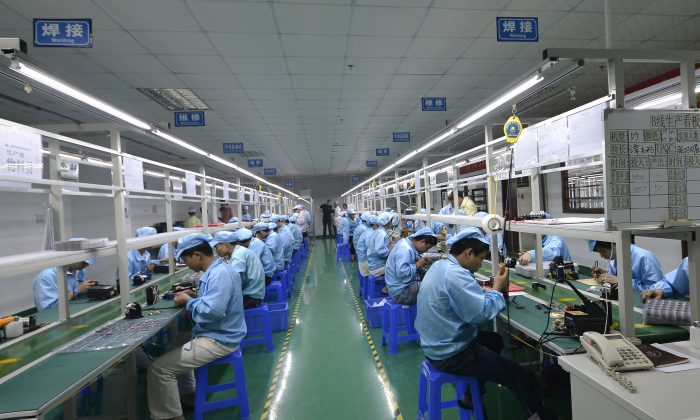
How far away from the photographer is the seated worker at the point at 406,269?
366cm

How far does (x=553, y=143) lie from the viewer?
2.29 metres

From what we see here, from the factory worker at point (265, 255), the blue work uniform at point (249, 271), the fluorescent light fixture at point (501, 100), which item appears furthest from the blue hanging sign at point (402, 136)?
the blue work uniform at point (249, 271)

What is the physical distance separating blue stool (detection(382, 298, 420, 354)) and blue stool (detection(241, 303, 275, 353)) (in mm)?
1409

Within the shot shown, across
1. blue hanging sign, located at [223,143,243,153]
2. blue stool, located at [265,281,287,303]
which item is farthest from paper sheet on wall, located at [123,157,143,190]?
blue hanging sign, located at [223,143,243,153]

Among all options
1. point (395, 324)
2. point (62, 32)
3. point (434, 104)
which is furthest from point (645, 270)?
point (62, 32)

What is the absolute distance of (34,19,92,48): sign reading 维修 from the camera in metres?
3.01

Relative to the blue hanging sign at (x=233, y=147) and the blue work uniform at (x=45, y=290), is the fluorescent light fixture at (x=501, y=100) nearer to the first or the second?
the blue work uniform at (x=45, y=290)

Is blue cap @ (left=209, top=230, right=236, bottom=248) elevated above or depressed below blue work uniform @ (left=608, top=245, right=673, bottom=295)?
above

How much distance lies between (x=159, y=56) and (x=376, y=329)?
4.61 meters

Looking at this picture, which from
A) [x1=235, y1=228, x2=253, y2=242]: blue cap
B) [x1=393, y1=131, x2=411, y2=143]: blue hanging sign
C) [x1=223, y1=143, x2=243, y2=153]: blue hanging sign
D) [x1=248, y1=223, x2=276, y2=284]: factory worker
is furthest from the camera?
[x1=223, y1=143, x2=243, y2=153]: blue hanging sign

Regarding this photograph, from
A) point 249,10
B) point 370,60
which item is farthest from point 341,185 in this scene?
point 249,10

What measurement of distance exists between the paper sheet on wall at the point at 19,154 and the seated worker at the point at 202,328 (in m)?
1.12

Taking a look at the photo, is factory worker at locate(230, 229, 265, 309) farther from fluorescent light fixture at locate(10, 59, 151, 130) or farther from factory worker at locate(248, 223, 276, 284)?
fluorescent light fixture at locate(10, 59, 151, 130)

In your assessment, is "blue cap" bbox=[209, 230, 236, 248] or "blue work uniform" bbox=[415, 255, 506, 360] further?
"blue cap" bbox=[209, 230, 236, 248]
